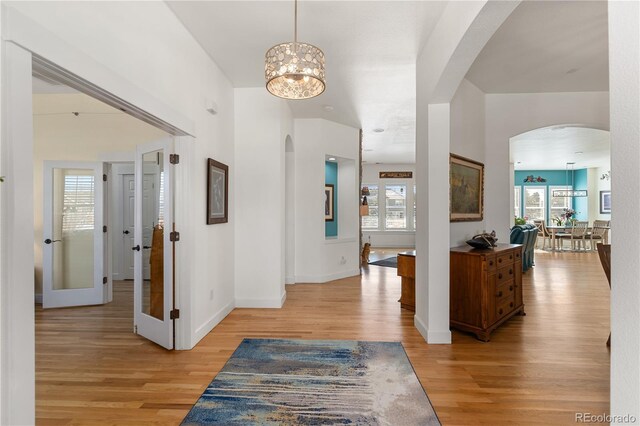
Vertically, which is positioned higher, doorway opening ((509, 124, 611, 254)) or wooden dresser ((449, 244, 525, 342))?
doorway opening ((509, 124, 611, 254))

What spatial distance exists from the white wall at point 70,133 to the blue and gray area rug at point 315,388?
11.8 ft

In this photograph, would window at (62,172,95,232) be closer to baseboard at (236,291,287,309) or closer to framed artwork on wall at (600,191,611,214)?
baseboard at (236,291,287,309)

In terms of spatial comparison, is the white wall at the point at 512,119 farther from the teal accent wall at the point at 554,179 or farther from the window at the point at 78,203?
the teal accent wall at the point at 554,179

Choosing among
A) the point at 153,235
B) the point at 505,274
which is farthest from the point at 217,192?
the point at 505,274

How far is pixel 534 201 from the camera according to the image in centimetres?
1299

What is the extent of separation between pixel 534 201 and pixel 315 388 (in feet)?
46.1

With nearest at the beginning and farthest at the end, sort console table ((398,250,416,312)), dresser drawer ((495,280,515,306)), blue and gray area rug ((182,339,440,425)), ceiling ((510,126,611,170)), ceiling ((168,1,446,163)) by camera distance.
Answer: blue and gray area rug ((182,339,440,425))
ceiling ((168,1,446,163))
dresser drawer ((495,280,515,306))
console table ((398,250,416,312))
ceiling ((510,126,611,170))

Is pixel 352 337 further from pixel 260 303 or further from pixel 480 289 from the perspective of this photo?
pixel 260 303

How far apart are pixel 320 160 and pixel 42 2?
178 inches

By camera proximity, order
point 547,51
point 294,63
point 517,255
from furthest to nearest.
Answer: point 517,255 → point 547,51 → point 294,63

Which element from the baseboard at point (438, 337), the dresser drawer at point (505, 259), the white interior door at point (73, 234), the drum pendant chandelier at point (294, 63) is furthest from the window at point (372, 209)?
the drum pendant chandelier at point (294, 63)

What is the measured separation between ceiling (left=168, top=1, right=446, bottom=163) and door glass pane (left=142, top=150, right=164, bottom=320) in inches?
52.5

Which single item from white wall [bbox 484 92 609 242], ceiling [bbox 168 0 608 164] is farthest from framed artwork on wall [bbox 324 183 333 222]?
white wall [bbox 484 92 609 242]

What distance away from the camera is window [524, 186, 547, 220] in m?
13.0
